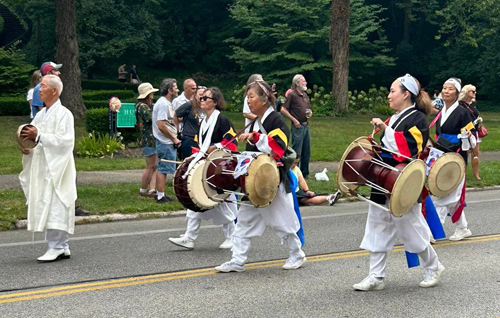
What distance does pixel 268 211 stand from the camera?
8.14 meters

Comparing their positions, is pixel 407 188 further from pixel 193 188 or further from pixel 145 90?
pixel 145 90

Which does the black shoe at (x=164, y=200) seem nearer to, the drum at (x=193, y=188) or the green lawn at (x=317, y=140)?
the green lawn at (x=317, y=140)

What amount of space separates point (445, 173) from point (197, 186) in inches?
109

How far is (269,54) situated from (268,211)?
33.5 metres

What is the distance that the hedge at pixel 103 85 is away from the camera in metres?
41.1

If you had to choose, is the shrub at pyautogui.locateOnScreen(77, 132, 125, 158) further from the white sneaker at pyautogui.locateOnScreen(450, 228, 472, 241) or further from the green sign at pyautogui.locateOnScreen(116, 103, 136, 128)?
the white sneaker at pyautogui.locateOnScreen(450, 228, 472, 241)

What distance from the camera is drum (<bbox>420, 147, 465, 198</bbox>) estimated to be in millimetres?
8922

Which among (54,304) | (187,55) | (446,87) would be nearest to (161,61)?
(187,55)

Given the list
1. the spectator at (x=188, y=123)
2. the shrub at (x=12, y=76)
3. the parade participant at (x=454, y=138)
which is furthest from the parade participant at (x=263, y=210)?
the shrub at (x=12, y=76)

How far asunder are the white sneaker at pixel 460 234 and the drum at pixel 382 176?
124 inches

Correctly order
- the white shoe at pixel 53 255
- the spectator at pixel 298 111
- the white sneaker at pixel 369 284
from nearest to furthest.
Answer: the white sneaker at pixel 369 284
the white shoe at pixel 53 255
the spectator at pixel 298 111

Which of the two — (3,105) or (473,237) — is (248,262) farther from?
(3,105)

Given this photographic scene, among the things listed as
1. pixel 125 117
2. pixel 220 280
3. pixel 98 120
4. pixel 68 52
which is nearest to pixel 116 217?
pixel 220 280

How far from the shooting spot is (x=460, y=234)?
10.3m
